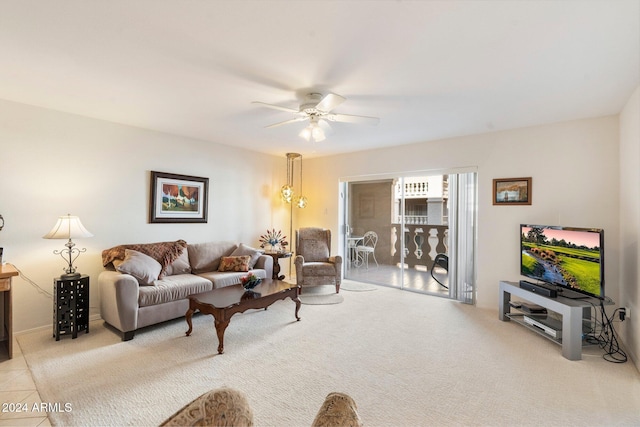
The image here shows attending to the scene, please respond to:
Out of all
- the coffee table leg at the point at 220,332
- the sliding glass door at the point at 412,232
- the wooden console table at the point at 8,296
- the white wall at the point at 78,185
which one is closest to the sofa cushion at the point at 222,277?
the white wall at the point at 78,185

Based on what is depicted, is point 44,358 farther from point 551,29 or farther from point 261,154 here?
point 551,29

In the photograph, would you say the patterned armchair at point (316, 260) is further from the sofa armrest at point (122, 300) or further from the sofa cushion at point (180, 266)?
the sofa armrest at point (122, 300)

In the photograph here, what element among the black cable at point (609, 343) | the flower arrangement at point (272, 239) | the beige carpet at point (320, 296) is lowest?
the beige carpet at point (320, 296)

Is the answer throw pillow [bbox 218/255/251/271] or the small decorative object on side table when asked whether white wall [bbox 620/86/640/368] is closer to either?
throw pillow [bbox 218/255/251/271]

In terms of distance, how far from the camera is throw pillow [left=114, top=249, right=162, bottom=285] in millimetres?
3156

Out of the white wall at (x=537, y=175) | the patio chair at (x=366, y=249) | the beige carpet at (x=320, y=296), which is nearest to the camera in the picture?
the white wall at (x=537, y=175)

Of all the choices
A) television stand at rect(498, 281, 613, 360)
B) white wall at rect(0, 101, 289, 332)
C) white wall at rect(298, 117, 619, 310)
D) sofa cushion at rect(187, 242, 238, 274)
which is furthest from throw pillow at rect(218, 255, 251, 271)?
television stand at rect(498, 281, 613, 360)

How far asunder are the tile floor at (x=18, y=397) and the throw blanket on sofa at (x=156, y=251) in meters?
1.21

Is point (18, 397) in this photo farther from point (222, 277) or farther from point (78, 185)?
point (78, 185)

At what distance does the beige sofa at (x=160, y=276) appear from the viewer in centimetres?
297

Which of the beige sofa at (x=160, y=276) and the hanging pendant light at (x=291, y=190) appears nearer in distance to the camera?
the beige sofa at (x=160, y=276)

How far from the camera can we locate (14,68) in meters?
2.39

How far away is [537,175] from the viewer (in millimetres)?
3756

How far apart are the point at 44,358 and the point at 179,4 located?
10.2ft
